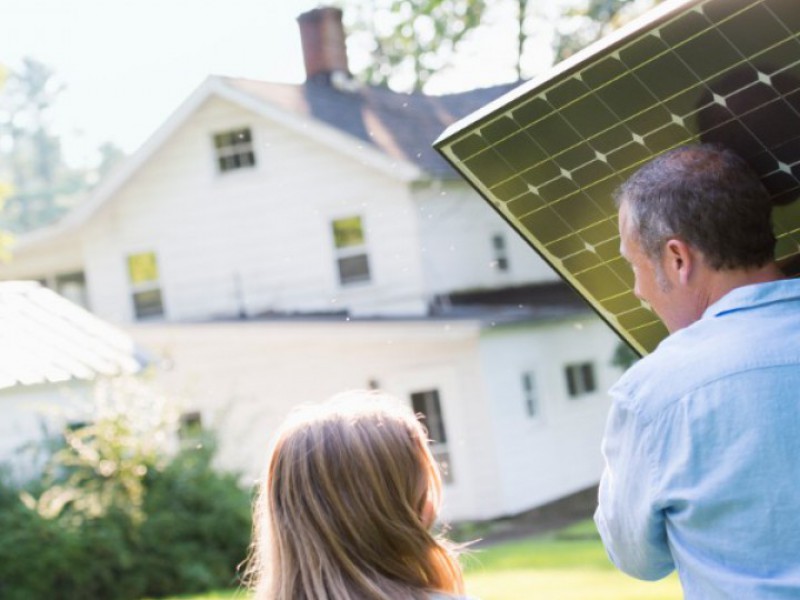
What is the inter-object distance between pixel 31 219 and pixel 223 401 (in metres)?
37.9

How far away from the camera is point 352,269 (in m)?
18.4

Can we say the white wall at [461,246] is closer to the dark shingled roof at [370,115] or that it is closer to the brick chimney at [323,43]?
the dark shingled roof at [370,115]

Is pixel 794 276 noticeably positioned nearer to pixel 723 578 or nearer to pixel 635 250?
pixel 635 250

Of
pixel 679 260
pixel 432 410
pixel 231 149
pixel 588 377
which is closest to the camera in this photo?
pixel 679 260

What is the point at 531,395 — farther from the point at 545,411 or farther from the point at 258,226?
the point at 258,226

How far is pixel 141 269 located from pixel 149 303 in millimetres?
514

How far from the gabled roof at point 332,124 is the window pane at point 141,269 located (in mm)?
922

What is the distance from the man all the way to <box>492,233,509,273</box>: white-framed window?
1663 cm

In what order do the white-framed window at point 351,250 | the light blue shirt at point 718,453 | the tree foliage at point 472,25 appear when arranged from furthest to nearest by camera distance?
the white-framed window at point 351,250, the tree foliage at point 472,25, the light blue shirt at point 718,453

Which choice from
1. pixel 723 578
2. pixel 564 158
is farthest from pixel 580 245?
pixel 723 578

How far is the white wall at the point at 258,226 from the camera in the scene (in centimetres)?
1798

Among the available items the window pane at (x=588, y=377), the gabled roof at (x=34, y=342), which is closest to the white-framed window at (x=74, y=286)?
the window pane at (x=588, y=377)

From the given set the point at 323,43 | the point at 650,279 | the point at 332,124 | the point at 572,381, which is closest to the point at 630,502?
the point at 650,279

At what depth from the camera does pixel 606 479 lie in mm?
2104
